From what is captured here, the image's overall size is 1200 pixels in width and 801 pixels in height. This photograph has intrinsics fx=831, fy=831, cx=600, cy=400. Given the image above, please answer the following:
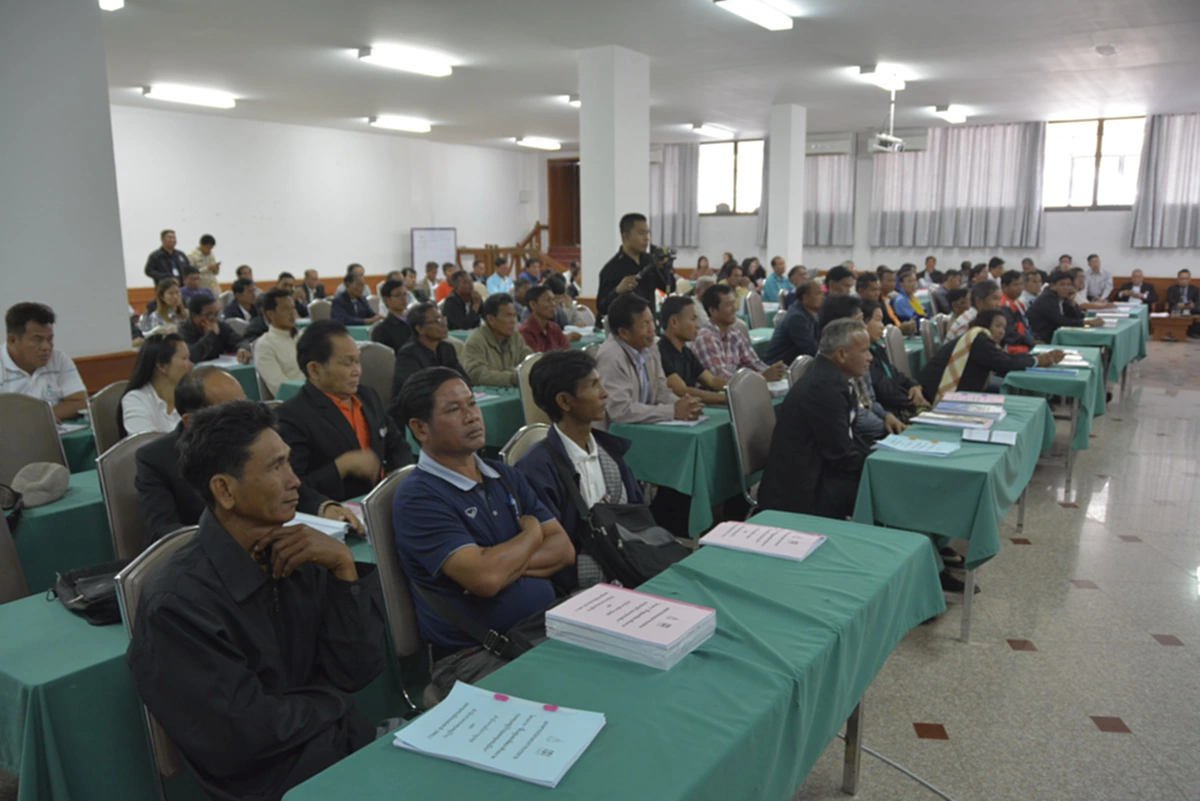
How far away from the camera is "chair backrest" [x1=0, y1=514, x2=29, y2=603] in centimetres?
219

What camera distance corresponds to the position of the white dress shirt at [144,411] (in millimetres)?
3207

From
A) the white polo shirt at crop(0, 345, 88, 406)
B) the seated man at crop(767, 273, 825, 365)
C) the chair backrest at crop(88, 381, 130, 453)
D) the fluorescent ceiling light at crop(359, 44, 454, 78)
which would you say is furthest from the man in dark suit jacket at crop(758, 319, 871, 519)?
the fluorescent ceiling light at crop(359, 44, 454, 78)

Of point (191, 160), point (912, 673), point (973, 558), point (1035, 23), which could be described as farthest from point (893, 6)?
point (191, 160)

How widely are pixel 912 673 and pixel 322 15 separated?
646 centimetres

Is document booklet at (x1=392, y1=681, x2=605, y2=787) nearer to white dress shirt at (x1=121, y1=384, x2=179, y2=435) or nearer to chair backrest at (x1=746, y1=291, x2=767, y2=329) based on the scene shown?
white dress shirt at (x1=121, y1=384, x2=179, y2=435)

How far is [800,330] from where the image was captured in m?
5.72

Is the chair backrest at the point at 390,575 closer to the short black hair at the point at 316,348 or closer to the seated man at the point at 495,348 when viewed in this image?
the short black hair at the point at 316,348

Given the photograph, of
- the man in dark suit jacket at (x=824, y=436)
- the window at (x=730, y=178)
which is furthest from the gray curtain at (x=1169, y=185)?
the man in dark suit jacket at (x=824, y=436)

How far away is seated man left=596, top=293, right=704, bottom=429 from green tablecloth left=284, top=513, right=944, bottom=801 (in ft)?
5.70

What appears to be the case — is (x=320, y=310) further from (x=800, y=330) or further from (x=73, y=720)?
(x=73, y=720)

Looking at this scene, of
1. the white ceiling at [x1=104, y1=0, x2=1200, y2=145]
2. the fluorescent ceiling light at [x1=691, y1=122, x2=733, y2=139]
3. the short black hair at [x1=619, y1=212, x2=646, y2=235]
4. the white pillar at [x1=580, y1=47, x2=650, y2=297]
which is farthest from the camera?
the fluorescent ceiling light at [x1=691, y1=122, x2=733, y2=139]

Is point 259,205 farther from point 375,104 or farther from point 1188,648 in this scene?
point 1188,648

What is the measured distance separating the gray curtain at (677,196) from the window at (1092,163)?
6.44 m

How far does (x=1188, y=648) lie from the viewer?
3.24 m
